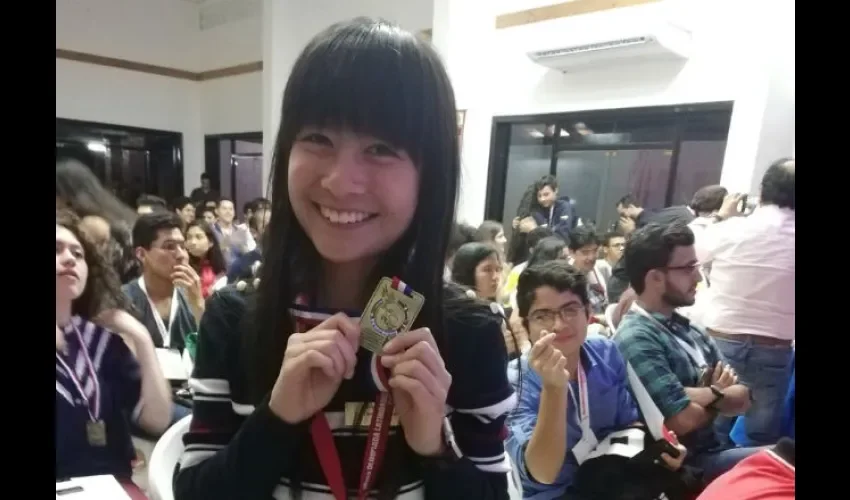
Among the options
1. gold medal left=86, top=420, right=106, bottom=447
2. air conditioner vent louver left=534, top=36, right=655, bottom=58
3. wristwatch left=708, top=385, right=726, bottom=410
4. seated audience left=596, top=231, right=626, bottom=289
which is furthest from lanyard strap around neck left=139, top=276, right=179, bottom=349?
air conditioner vent louver left=534, top=36, right=655, bottom=58

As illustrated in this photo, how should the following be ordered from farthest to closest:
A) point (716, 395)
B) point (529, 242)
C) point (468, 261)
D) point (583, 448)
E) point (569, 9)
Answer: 1. point (569, 9)
2. point (529, 242)
3. point (468, 261)
4. point (716, 395)
5. point (583, 448)

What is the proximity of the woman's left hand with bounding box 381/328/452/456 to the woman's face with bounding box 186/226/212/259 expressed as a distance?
79.4 inches

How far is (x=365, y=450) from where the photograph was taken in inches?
24.5

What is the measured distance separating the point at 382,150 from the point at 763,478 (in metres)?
0.75

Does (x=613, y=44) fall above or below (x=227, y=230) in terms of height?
above

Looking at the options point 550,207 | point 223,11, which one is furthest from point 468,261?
point 550,207

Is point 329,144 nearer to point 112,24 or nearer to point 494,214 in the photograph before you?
point 112,24

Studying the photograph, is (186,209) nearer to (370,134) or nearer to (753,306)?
(370,134)

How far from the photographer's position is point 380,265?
0.64 meters

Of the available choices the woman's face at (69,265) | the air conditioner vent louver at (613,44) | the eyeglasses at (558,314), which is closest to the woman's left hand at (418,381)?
the woman's face at (69,265)

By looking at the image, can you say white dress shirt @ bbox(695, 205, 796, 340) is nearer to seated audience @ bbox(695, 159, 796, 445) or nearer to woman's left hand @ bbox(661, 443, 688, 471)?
seated audience @ bbox(695, 159, 796, 445)

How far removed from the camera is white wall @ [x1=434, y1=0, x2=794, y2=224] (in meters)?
1.78

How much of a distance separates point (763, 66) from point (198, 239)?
249 centimetres

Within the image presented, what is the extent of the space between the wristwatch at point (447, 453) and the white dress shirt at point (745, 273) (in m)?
1.04
